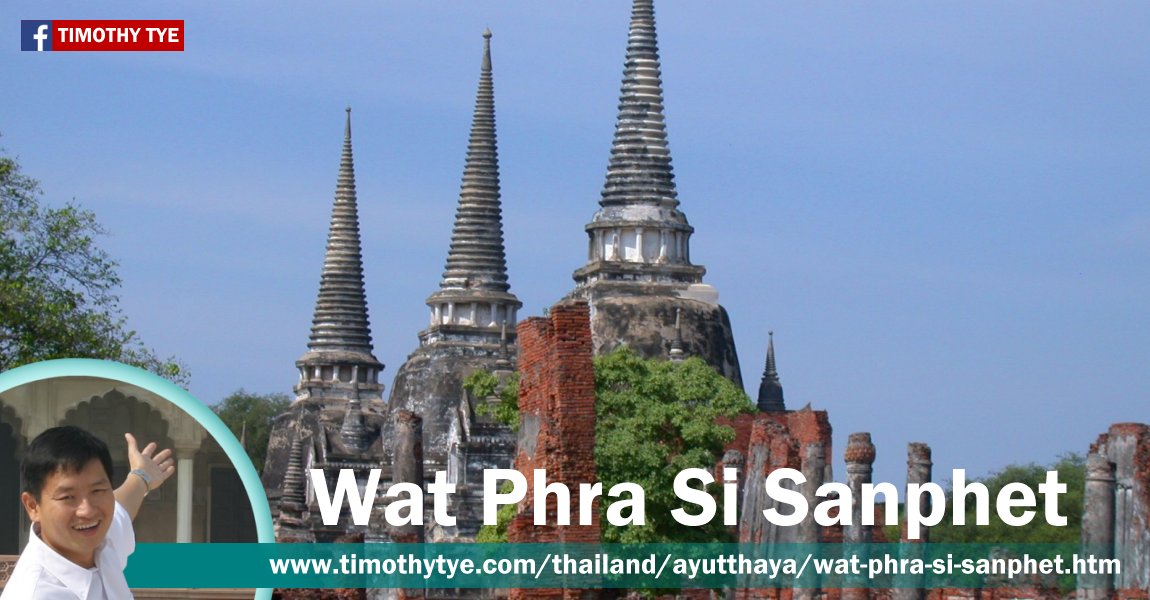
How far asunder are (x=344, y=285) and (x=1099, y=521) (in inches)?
2136

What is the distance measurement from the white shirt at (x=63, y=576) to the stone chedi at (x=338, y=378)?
44545 millimetres

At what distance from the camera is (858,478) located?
60.4 feet

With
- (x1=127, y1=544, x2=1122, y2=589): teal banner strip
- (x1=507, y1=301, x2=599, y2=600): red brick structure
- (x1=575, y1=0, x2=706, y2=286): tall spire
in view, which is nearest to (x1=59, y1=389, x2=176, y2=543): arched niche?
(x1=127, y1=544, x2=1122, y2=589): teal banner strip

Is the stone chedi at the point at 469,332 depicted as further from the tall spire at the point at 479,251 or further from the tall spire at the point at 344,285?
the tall spire at the point at 344,285

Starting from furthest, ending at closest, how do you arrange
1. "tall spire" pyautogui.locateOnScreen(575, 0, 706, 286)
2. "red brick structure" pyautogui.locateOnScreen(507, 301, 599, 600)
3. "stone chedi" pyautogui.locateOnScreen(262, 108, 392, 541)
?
1. "stone chedi" pyautogui.locateOnScreen(262, 108, 392, 541)
2. "tall spire" pyautogui.locateOnScreen(575, 0, 706, 286)
3. "red brick structure" pyautogui.locateOnScreen(507, 301, 599, 600)

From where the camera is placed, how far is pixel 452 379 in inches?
2096

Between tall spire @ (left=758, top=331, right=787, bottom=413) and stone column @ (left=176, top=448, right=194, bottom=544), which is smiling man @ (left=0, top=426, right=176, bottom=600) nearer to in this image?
stone column @ (left=176, top=448, right=194, bottom=544)

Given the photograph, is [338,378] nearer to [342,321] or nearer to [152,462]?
[342,321]

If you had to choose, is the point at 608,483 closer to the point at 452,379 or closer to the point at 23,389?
the point at 23,389

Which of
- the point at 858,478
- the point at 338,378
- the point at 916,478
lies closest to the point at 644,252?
the point at 338,378

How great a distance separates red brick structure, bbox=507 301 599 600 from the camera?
49.1 feet

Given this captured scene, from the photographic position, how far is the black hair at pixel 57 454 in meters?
5.08

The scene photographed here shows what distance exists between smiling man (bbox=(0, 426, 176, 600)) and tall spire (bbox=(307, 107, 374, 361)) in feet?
197

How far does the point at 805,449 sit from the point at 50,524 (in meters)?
14.3
